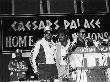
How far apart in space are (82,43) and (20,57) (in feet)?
5.52

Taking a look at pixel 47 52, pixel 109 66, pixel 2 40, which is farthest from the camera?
pixel 2 40

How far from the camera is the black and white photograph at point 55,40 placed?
309 inches

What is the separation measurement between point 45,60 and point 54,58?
32 cm

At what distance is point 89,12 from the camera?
32.8 feet

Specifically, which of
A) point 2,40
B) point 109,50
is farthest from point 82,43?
point 2,40

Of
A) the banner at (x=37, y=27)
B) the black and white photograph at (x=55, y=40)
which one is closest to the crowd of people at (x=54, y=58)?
the black and white photograph at (x=55, y=40)

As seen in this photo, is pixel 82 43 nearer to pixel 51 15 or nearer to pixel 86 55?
pixel 86 55

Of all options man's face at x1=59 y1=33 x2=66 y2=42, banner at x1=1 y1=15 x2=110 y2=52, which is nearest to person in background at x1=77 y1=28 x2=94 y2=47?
man's face at x1=59 y1=33 x2=66 y2=42

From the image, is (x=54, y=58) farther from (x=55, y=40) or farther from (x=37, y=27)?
(x=37, y=27)

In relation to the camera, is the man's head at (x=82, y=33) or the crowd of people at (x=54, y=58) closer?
the crowd of people at (x=54, y=58)

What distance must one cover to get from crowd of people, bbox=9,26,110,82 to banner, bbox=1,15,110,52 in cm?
65

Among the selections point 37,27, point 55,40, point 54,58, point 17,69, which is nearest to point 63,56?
point 54,58

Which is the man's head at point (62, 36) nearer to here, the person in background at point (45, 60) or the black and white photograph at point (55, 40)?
the black and white photograph at point (55, 40)

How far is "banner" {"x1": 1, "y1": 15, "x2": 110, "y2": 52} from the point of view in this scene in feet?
31.3
